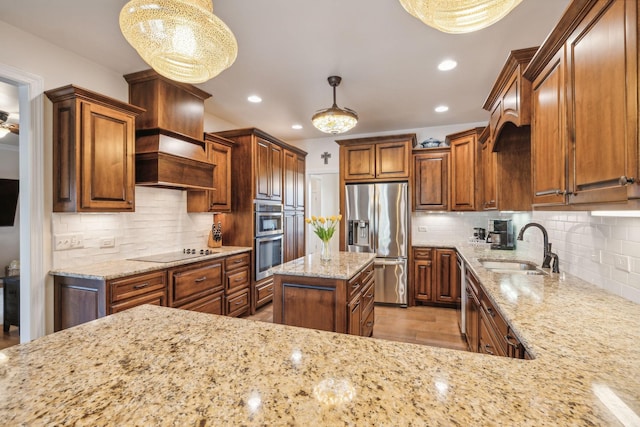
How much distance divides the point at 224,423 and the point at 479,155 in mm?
4315

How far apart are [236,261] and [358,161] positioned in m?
2.39

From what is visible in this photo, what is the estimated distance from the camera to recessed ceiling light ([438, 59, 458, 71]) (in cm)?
278

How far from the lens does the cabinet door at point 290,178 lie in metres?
4.74

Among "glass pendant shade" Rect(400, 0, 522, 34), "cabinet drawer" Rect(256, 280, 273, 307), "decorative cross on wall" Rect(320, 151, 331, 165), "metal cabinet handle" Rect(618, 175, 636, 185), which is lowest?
"cabinet drawer" Rect(256, 280, 273, 307)

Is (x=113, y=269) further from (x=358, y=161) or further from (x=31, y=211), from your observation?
(x=358, y=161)

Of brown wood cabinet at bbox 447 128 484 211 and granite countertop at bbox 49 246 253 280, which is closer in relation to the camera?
granite countertop at bbox 49 246 253 280

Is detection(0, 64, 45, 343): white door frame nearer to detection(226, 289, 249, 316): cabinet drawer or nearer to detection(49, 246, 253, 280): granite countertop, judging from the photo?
detection(49, 246, 253, 280): granite countertop

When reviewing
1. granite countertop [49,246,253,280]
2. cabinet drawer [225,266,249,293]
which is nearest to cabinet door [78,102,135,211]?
granite countertop [49,246,253,280]

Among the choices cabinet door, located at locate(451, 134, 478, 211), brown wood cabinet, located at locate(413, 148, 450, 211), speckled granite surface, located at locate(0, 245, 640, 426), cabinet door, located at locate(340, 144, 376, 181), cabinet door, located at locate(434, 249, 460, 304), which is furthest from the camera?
cabinet door, located at locate(340, 144, 376, 181)

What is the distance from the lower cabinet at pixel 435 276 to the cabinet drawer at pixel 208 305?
275 cm

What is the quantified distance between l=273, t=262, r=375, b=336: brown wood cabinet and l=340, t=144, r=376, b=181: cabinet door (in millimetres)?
2429

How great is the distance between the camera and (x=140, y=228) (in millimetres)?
3141

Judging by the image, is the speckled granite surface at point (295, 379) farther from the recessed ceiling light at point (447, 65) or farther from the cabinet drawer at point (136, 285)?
the recessed ceiling light at point (447, 65)

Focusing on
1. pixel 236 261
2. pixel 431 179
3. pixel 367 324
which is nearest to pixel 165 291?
pixel 236 261
